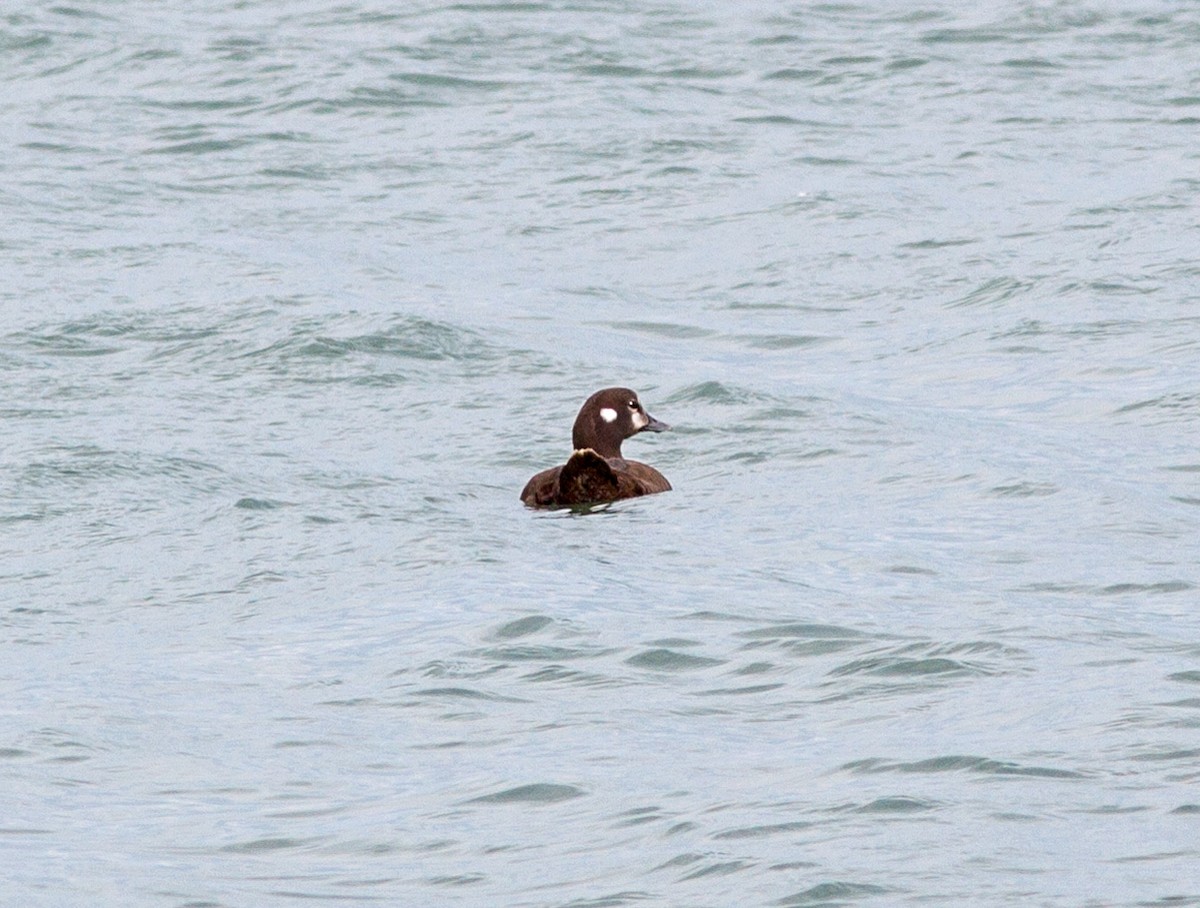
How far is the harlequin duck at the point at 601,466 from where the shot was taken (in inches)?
439

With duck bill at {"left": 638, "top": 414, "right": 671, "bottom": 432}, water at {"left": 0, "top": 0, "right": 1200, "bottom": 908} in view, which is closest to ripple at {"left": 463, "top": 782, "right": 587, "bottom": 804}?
water at {"left": 0, "top": 0, "right": 1200, "bottom": 908}

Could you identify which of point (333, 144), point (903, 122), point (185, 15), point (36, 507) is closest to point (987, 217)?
point (903, 122)

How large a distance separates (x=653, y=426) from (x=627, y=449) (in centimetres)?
123

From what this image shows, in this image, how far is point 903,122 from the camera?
2062 cm

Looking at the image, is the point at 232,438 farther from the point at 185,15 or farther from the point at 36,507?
the point at 185,15

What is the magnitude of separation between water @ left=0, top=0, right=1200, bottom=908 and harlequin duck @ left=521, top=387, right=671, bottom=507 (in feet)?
0.61

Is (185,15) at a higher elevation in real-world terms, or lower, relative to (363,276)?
higher

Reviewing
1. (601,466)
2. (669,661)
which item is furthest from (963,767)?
(601,466)

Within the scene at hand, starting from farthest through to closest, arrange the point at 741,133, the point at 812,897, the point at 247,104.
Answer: the point at 247,104
the point at 741,133
the point at 812,897

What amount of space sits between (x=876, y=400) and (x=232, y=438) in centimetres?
357

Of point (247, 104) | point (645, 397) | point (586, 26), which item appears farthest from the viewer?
point (586, 26)

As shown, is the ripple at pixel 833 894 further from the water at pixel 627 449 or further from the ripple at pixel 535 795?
the ripple at pixel 535 795

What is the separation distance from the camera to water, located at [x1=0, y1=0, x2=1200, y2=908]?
6781mm

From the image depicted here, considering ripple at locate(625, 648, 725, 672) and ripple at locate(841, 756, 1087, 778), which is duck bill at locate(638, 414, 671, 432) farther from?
ripple at locate(841, 756, 1087, 778)
